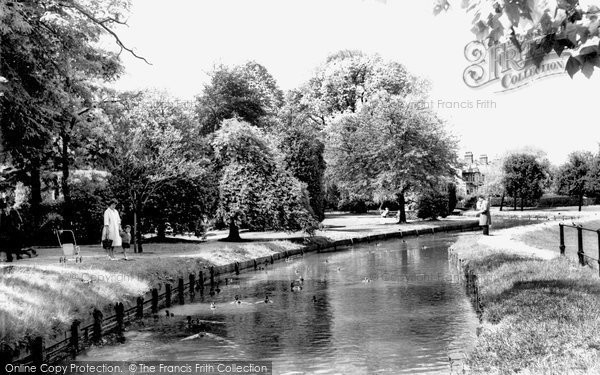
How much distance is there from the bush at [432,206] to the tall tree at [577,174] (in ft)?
87.4

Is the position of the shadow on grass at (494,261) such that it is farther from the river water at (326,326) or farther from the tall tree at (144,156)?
the tall tree at (144,156)

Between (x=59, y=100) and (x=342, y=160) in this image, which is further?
(x=342, y=160)

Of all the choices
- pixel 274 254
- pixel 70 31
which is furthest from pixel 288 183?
pixel 70 31

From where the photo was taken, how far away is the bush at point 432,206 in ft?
206

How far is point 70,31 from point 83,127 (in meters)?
10.1

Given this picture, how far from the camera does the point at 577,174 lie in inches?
3246

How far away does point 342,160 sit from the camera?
6109cm

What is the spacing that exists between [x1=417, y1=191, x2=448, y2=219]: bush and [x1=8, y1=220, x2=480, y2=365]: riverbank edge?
514cm

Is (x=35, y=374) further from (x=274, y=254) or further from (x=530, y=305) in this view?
(x=274, y=254)

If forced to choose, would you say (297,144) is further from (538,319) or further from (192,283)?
(538,319)

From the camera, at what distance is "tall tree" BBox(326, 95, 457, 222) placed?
187 ft

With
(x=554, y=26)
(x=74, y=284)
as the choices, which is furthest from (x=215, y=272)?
(x=554, y=26)

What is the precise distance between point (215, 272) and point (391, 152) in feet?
113

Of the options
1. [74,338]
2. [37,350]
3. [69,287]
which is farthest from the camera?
[69,287]
